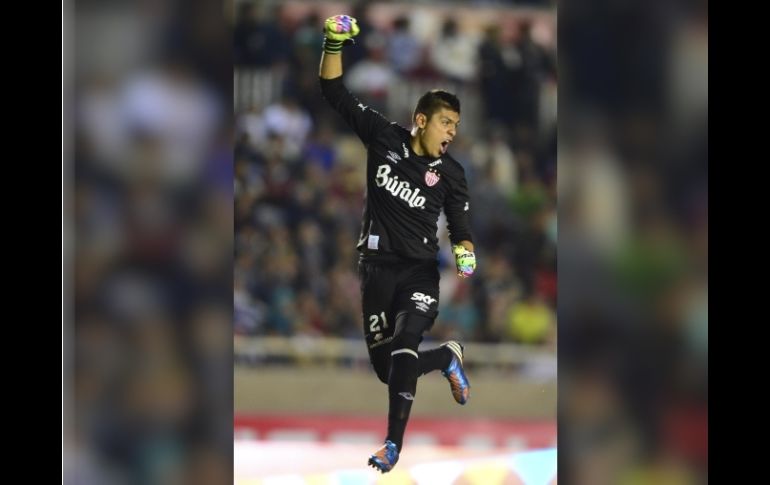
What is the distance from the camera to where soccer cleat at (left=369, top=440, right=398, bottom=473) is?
21.8ft

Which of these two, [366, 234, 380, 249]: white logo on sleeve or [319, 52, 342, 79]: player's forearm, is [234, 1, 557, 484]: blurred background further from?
[366, 234, 380, 249]: white logo on sleeve

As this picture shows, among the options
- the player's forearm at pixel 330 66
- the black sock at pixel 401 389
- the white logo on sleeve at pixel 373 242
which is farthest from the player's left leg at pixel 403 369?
the player's forearm at pixel 330 66

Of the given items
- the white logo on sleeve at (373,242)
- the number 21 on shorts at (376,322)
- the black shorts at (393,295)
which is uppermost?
the white logo on sleeve at (373,242)

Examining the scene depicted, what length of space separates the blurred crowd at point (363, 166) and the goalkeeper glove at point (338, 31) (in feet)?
1.01

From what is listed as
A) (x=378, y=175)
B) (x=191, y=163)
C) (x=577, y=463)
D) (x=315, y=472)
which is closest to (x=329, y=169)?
(x=378, y=175)

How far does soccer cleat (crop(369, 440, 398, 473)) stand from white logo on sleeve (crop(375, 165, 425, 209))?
137 cm

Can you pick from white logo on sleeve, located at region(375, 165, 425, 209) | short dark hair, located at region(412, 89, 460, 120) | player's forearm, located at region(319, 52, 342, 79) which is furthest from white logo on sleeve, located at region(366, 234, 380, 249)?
player's forearm, located at region(319, 52, 342, 79)

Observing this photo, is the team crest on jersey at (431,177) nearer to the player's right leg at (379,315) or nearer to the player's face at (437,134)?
the player's face at (437,134)

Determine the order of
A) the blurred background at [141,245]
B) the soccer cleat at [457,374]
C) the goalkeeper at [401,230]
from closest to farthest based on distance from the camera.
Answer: the blurred background at [141,245] < the goalkeeper at [401,230] < the soccer cleat at [457,374]

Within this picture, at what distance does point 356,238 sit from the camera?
7027mm

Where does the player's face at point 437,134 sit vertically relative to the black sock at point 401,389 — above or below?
above

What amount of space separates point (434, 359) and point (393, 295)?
45 cm

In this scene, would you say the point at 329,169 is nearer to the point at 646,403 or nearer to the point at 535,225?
the point at 535,225

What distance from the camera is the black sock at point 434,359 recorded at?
21.7ft
